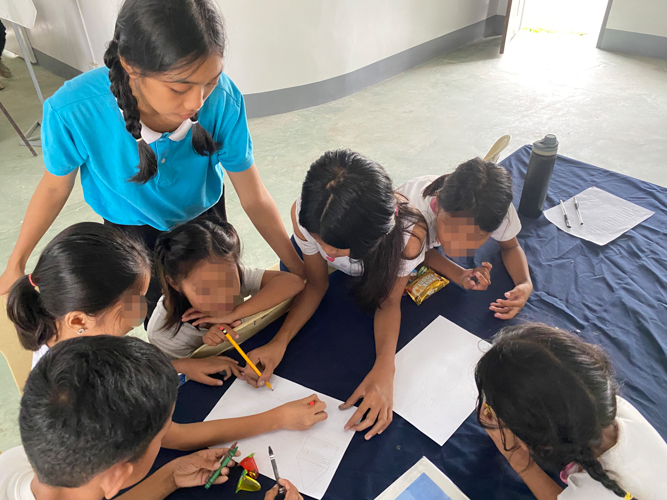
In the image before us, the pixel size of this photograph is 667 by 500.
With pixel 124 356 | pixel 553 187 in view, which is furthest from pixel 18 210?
pixel 553 187

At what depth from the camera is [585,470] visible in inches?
32.5

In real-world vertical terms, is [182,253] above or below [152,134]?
below

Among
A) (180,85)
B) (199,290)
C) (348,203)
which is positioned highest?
(180,85)

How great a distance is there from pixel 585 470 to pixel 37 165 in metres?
3.44

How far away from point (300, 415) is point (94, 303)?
47 centimetres

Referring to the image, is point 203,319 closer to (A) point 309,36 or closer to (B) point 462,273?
(B) point 462,273

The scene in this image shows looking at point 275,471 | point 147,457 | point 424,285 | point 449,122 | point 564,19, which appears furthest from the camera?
point 564,19

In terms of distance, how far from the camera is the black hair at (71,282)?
0.91 metres

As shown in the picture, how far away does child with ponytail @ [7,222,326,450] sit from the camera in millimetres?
914

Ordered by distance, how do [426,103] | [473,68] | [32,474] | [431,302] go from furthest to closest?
1. [473,68]
2. [426,103]
3. [431,302]
4. [32,474]

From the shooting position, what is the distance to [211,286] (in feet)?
3.82

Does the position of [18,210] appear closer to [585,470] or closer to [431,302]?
[431,302]

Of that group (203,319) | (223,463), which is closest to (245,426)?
(223,463)

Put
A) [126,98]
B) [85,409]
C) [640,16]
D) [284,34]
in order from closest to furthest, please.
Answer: [85,409] < [126,98] < [284,34] < [640,16]
